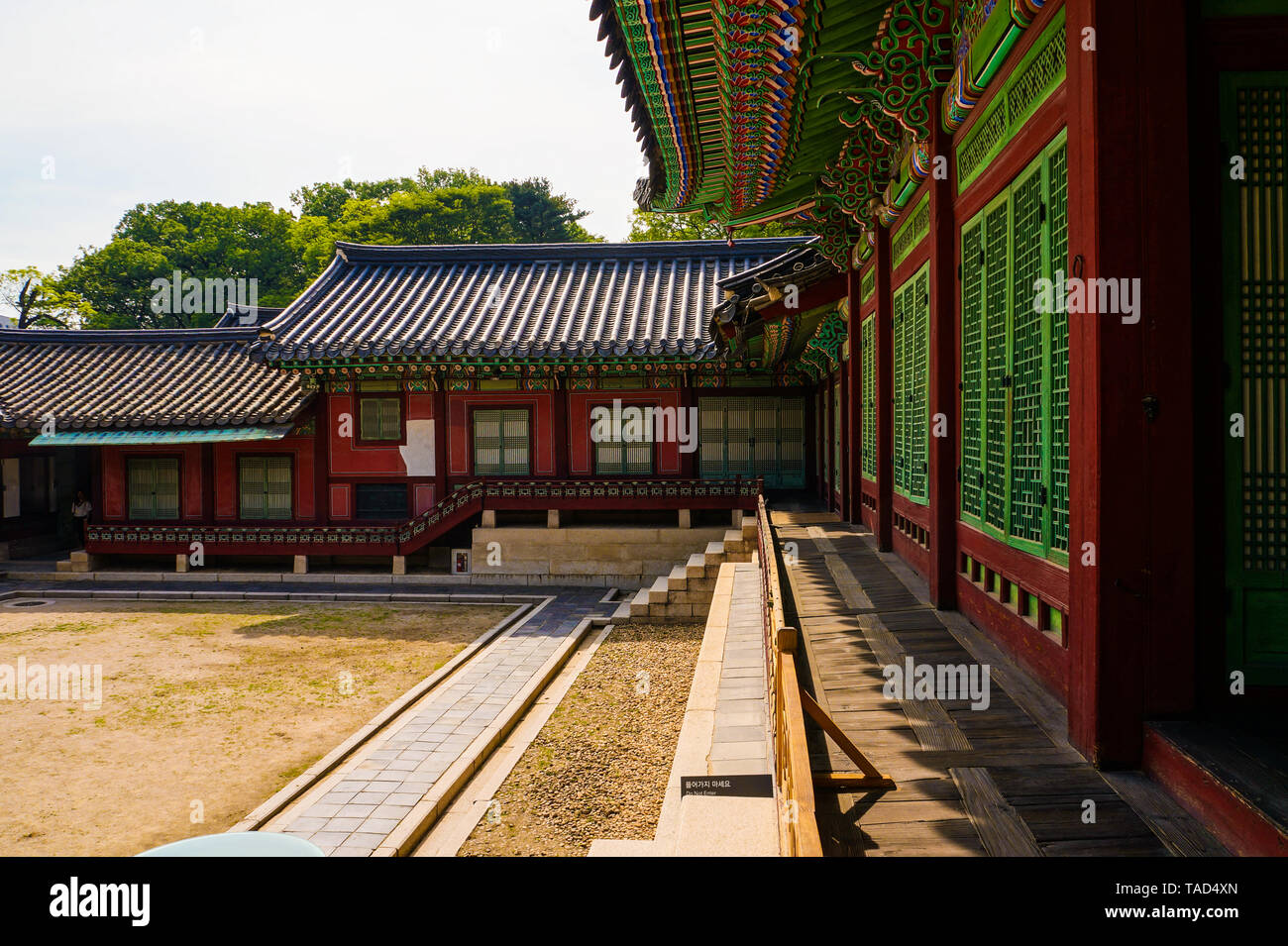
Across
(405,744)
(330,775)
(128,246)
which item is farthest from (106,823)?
(128,246)

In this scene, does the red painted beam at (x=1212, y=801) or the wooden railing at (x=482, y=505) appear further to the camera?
the wooden railing at (x=482, y=505)

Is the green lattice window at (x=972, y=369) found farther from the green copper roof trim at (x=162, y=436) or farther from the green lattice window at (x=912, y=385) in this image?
the green copper roof trim at (x=162, y=436)

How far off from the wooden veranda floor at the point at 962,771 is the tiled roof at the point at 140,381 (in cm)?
1679

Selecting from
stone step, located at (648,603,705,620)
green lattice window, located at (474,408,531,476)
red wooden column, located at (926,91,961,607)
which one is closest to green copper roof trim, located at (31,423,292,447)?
green lattice window, located at (474,408,531,476)

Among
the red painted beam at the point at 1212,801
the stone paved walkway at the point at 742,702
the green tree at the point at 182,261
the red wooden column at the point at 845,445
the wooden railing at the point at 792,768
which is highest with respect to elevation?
the green tree at the point at 182,261

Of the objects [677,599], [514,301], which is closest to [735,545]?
[677,599]

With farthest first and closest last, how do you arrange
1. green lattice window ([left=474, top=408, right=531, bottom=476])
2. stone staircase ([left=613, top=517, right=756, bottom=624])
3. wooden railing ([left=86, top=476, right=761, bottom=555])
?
green lattice window ([left=474, top=408, right=531, bottom=476]) < wooden railing ([left=86, top=476, right=761, bottom=555]) < stone staircase ([left=613, top=517, right=756, bottom=624])

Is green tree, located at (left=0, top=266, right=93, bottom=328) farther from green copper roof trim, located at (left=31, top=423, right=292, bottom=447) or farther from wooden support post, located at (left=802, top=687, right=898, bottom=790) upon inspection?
wooden support post, located at (left=802, top=687, right=898, bottom=790)

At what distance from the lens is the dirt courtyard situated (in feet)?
22.6

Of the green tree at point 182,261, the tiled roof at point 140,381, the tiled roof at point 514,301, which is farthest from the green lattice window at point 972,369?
the green tree at point 182,261

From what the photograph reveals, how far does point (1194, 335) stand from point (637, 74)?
4478mm

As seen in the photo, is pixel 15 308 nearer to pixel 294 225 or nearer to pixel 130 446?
pixel 294 225

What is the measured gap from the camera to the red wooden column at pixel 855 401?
11750 millimetres

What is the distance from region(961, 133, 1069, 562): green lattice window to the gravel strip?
3.60 meters
